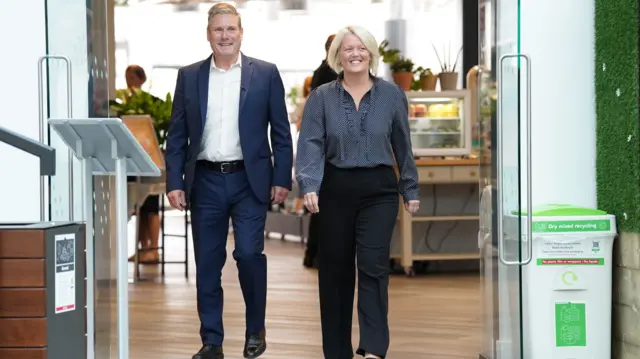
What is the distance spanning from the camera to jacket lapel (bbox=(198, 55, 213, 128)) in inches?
209

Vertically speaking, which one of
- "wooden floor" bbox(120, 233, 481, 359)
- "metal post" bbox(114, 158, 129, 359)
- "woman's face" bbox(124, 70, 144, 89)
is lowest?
"wooden floor" bbox(120, 233, 481, 359)

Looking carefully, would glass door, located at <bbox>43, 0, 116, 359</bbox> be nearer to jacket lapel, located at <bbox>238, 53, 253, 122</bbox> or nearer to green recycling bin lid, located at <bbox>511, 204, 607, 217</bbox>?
jacket lapel, located at <bbox>238, 53, 253, 122</bbox>

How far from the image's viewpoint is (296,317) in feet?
24.0

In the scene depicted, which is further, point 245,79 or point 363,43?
point 245,79

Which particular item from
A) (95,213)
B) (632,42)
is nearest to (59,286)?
(95,213)

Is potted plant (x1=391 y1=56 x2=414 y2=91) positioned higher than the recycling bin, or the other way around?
potted plant (x1=391 y1=56 x2=414 y2=91)

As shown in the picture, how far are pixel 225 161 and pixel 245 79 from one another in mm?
372

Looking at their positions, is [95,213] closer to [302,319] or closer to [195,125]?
[195,125]

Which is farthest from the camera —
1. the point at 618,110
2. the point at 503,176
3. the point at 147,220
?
the point at 147,220

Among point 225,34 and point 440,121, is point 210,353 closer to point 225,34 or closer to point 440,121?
point 225,34

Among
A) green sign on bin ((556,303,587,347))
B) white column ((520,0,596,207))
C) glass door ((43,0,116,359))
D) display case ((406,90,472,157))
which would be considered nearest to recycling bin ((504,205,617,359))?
green sign on bin ((556,303,587,347))

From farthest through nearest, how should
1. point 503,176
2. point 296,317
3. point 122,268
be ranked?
point 296,317, point 503,176, point 122,268

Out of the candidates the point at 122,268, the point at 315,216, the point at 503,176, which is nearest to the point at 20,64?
the point at 122,268

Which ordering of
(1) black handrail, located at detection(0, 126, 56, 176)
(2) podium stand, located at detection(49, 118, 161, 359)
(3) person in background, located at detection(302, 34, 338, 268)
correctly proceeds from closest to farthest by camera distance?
(1) black handrail, located at detection(0, 126, 56, 176) → (2) podium stand, located at detection(49, 118, 161, 359) → (3) person in background, located at detection(302, 34, 338, 268)
